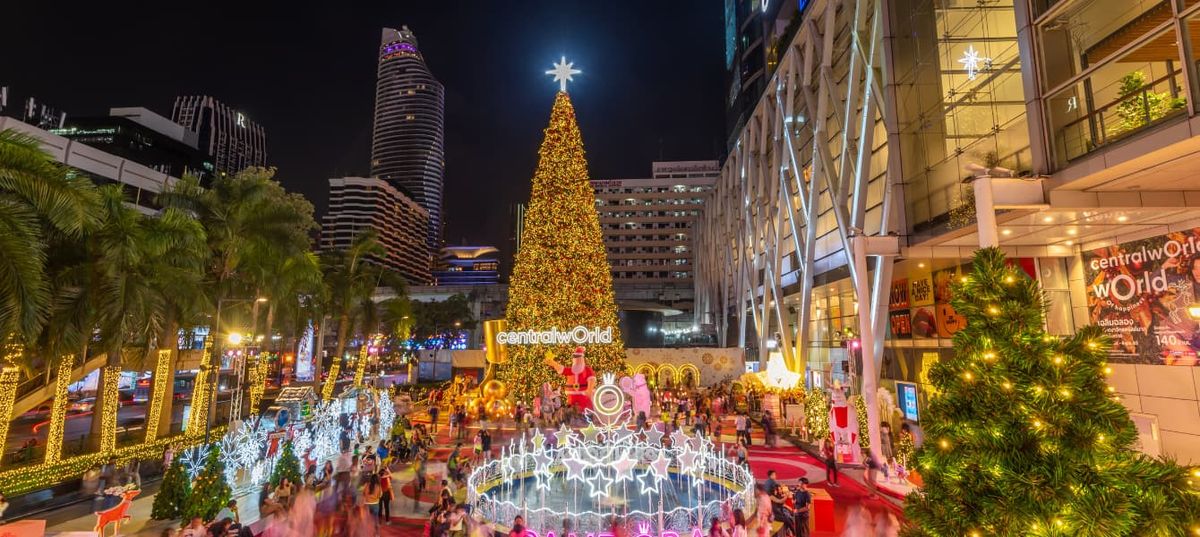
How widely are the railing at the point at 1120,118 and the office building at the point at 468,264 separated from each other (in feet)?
508

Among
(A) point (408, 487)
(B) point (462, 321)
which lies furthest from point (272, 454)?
(B) point (462, 321)

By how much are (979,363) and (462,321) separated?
62625 millimetres

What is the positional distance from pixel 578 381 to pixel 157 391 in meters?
16.7

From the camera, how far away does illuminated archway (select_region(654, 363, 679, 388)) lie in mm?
38000

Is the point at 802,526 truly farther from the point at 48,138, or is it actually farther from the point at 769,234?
the point at 48,138

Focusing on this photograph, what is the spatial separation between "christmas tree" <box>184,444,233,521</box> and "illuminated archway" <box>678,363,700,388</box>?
29.4m

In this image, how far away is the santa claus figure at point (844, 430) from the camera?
1712cm

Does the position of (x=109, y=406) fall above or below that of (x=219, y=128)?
below

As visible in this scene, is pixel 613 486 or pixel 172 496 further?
pixel 613 486

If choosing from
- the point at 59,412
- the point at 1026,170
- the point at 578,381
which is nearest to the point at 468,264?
the point at 578,381

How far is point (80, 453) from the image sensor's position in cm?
1861

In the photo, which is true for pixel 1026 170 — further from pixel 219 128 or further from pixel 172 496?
pixel 219 128

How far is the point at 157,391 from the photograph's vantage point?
20438mm

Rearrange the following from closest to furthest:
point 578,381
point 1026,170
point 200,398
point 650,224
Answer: point 1026,170, point 200,398, point 578,381, point 650,224
